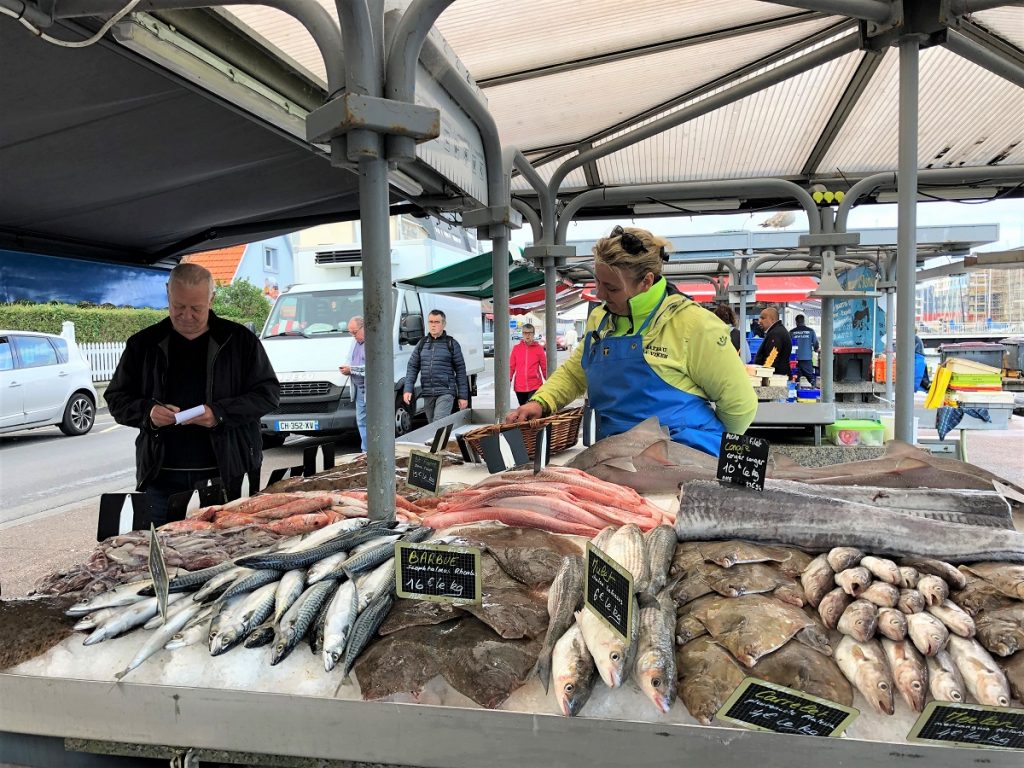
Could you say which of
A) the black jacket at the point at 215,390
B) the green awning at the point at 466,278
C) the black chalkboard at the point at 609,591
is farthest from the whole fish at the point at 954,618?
the green awning at the point at 466,278

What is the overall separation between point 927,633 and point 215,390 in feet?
10.7

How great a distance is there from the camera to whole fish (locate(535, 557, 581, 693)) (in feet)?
5.24

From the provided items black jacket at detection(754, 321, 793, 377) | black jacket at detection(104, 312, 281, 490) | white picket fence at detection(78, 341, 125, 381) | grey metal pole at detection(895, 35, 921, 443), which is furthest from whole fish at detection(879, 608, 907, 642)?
white picket fence at detection(78, 341, 125, 381)

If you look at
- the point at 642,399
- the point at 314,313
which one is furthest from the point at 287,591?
the point at 314,313

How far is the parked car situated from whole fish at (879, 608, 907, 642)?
45.1 feet

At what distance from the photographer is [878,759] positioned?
135 centimetres

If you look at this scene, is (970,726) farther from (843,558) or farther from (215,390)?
(215,390)

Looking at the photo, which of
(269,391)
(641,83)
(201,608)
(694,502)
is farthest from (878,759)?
(641,83)

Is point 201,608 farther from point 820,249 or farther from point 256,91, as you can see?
point 820,249

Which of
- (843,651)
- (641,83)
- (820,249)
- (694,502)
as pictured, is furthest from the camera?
(820,249)

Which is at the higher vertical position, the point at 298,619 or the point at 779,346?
the point at 779,346

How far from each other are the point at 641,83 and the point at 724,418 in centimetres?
271

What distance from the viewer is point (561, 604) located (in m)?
1.75

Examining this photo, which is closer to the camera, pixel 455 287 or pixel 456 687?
pixel 456 687
